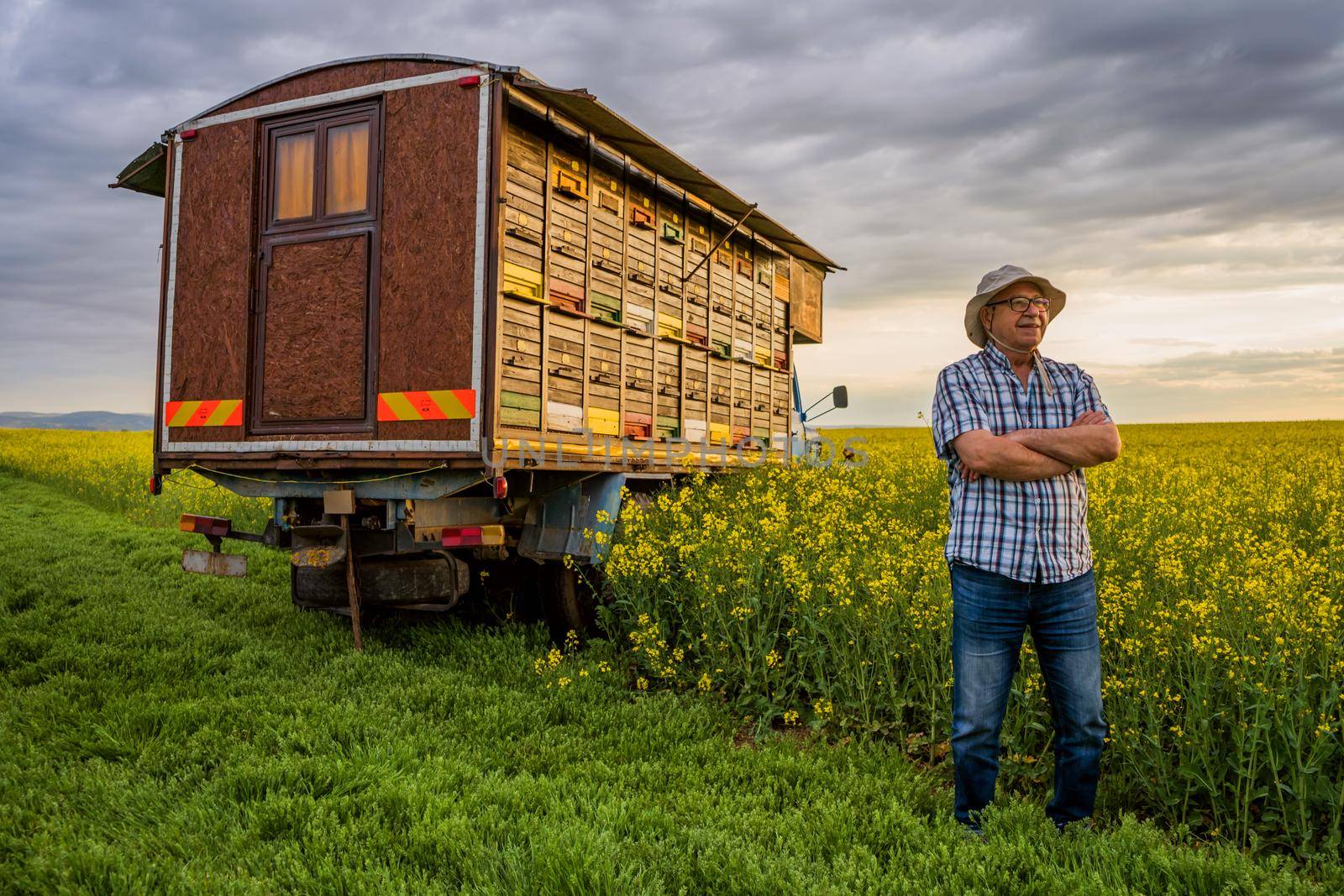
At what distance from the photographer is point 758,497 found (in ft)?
22.0

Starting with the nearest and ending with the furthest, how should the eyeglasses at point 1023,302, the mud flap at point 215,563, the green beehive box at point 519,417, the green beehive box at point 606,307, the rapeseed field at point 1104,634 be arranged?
the eyeglasses at point 1023,302
the rapeseed field at point 1104,634
the green beehive box at point 519,417
the mud flap at point 215,563
the green beehive box at point 606,307

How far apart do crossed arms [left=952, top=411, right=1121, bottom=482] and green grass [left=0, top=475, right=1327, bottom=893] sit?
138cm

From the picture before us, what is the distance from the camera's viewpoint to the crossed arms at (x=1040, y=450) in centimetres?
331

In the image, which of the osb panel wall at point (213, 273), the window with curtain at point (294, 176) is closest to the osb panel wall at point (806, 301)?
the window with curtain at point (294, 176)

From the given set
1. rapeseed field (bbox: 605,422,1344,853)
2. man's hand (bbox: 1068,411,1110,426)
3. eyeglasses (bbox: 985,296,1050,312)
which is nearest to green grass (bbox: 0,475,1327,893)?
rapeseed field (bbox: 605,422,1344,853)

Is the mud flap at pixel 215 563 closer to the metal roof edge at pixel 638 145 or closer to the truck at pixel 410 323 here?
the truck at pixel 410 323

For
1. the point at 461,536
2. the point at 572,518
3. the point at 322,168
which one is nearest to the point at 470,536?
the point at 461,536

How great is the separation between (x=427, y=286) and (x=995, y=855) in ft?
16.2

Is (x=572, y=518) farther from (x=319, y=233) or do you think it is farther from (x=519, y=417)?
(x=319, y=233)

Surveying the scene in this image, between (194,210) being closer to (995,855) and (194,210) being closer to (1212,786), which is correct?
(995,855)

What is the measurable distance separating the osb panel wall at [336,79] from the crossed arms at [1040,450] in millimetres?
4781

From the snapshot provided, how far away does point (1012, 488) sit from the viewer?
3430 mm

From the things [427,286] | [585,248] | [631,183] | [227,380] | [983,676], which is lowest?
[983,676]

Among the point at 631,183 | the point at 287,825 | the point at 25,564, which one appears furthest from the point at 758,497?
the point at 25,564
